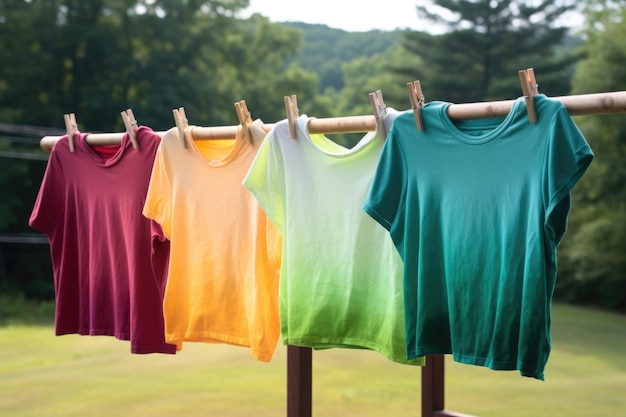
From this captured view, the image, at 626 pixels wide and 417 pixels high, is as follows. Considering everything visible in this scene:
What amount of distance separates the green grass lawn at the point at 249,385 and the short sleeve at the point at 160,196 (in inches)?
142

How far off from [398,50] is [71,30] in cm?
1125

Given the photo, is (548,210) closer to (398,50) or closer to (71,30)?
(71,30)

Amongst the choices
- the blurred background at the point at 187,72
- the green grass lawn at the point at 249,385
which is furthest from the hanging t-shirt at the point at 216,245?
the blurred background at the point at 187,72

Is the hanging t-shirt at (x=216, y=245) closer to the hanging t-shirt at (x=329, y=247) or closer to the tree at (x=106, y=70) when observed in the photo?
the hanging t-shirt at (x=329, y=247)

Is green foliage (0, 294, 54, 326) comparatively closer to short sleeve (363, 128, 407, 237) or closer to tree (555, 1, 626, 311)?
tree (555, 1, 626, 311)

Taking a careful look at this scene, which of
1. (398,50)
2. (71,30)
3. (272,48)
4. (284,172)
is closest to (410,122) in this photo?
(284,172)

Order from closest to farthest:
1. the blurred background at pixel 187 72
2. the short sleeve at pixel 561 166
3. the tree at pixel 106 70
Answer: the short sleeve at pixel 561 166, the blurred background at pixel 187 72, the tree at pixel 106 70

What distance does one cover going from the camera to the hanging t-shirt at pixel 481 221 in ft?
6.37

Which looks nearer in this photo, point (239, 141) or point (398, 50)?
point (239, 141)

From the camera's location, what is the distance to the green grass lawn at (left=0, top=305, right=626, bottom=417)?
20.6ft

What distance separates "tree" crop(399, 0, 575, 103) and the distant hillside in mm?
10285

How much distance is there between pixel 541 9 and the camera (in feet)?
59.0

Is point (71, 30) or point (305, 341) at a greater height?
point (71, 30)

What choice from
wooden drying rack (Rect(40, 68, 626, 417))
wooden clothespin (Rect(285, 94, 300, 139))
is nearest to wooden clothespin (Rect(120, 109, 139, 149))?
wooden drying rack (Rect(40, 68, 626, 417))
